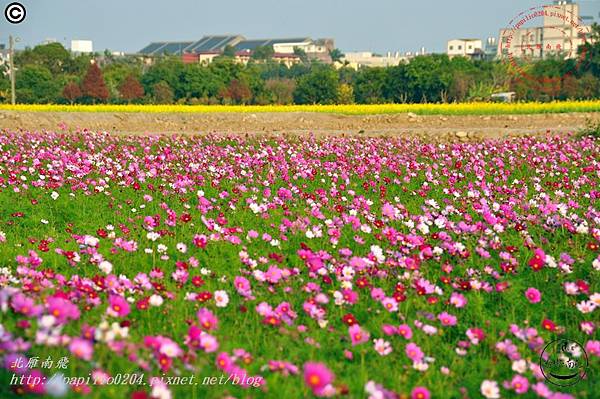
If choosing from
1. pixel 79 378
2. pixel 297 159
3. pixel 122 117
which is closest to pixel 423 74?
pixel 122 117

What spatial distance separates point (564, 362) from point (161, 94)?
188ft

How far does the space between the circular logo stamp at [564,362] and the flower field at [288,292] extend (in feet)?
0.10

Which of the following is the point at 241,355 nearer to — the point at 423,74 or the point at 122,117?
the point at 122,117

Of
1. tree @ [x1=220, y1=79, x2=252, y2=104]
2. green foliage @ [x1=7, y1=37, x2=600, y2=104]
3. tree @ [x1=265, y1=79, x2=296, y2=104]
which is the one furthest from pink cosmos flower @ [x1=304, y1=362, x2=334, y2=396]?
tree @ [x1=265, y1=79, x2=296, y2=104]

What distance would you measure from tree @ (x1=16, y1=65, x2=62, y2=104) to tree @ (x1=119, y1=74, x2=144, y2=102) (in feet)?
20.9

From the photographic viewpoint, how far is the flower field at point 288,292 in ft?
8.95

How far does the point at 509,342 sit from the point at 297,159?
6.72 meters

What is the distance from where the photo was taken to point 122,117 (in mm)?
26297

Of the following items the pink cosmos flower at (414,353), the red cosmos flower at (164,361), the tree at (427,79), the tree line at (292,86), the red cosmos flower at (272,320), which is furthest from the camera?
the tree at (427,79)

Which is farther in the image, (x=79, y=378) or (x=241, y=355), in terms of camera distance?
(x=241, y=355)

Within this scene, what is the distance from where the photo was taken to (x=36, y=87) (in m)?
57.9

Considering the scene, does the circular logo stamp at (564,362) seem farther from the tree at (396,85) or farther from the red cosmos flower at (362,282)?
the tree at (396,85)

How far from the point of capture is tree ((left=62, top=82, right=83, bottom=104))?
182 ft

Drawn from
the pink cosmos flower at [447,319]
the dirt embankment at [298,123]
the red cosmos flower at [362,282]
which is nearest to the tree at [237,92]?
the dirt embankment at [298,123]
